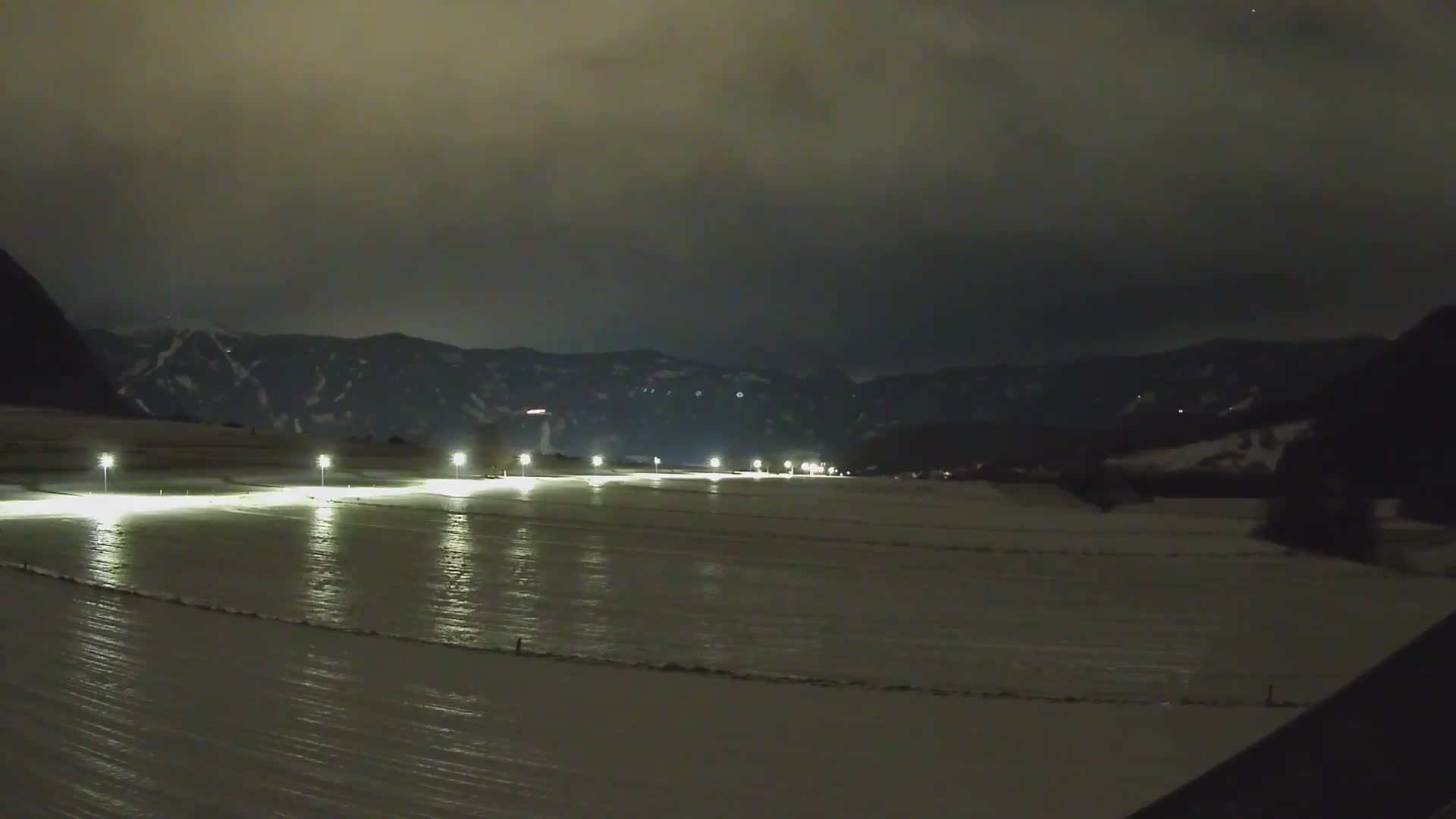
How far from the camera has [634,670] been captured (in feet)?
37.7

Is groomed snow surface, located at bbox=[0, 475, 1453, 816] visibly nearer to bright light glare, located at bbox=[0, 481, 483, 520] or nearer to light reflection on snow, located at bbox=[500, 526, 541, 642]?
light reflection on snow, located at bbox=[500, 526, 541, 642]

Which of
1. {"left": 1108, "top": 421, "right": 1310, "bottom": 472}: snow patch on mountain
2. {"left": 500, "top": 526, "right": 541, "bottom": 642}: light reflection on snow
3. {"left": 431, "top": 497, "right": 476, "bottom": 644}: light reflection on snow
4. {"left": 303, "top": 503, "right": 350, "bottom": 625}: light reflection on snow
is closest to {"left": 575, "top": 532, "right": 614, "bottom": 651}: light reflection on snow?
{"left": 500, "top": 526, "right": 541, "bottom": 642}: light reflection on snow

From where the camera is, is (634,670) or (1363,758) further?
(634,670)

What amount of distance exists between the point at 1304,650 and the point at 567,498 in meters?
31.1

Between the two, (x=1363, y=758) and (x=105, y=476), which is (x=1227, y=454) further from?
(x=105, y=476)

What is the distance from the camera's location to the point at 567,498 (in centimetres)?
4234

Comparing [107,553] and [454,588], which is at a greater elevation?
[107,553]

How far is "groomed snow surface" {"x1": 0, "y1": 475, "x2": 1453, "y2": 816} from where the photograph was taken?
760cm

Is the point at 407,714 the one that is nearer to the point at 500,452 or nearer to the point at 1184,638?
the point at 1184,638

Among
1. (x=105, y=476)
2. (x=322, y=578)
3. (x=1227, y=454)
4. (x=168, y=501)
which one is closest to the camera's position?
(x=322, y=578)

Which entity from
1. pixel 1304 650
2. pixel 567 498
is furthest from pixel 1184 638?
pixel 567 498

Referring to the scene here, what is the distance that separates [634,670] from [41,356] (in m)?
129

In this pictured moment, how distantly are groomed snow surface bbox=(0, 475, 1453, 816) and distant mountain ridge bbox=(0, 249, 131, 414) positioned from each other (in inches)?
4051

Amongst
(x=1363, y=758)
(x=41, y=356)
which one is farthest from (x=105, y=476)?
(x=41, y=356)
